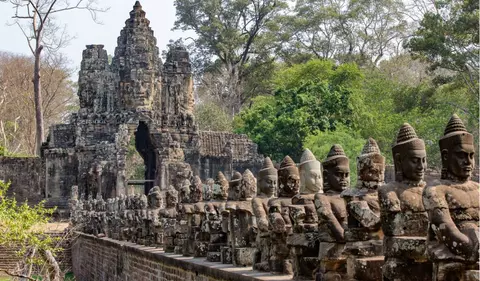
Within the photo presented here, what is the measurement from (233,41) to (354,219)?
48.4 m

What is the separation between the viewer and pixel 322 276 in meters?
7.76

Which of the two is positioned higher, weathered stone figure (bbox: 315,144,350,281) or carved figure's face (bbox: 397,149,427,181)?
carved figure's face (bbox: 397,149,427,181)

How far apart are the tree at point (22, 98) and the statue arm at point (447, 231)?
4738 cm

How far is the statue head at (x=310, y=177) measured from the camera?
9242 mm

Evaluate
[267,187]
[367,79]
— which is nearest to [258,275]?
[267,187]

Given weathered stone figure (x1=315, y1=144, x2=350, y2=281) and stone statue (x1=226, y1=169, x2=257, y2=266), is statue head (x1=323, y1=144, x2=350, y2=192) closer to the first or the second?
weathered stone figure (x1=315, y1=144, x2=350, y2=281)

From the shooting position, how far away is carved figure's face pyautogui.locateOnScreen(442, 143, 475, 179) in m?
6.08

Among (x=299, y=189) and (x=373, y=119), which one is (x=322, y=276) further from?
(x=373, y=119)

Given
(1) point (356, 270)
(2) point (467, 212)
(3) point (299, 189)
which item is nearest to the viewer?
(2) point (467, 212)

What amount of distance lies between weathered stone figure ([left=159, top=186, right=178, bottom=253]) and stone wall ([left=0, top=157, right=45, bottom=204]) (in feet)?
73.0

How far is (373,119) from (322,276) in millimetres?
29821

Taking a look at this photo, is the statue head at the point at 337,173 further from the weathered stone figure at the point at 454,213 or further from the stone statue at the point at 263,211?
the weathered stone figure at the point at 454,213

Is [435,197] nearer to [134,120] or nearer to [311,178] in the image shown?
[311,178]

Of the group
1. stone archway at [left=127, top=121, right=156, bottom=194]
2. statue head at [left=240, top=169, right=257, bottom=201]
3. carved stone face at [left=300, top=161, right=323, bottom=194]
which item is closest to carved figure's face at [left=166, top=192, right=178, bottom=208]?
statue head at [left=240, top=169, right=257, bottom=201]
